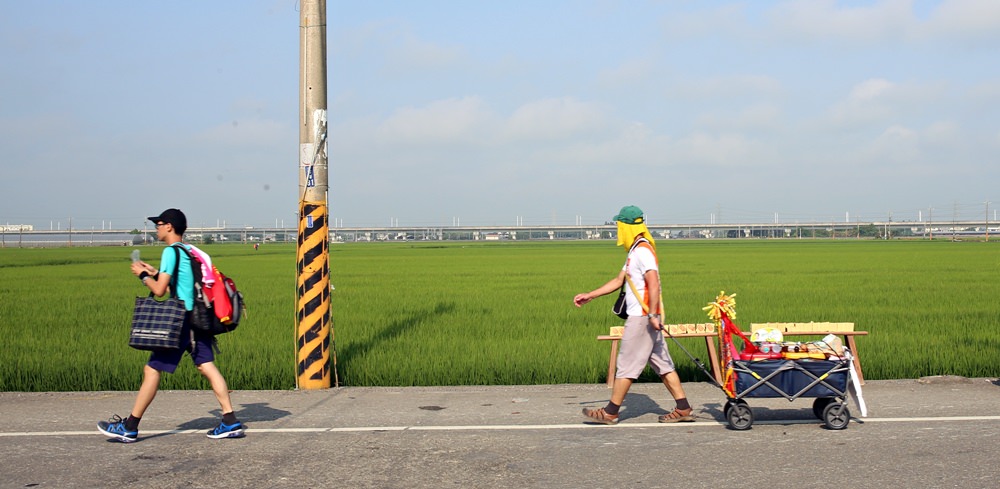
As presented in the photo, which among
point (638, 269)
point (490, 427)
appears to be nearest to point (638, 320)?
point (638, 269)

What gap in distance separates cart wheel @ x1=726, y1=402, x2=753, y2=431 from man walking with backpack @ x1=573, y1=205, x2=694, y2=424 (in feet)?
1.51

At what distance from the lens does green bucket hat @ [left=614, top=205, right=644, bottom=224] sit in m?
7.86

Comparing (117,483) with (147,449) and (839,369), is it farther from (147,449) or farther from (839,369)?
(839,369)

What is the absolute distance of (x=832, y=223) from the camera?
196125 mm

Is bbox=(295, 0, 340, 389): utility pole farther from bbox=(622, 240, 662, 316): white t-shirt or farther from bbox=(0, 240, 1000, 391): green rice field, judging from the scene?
bbox=(622, 240, 662, 316): white t-shirt

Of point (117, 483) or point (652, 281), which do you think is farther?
point (652, 281)

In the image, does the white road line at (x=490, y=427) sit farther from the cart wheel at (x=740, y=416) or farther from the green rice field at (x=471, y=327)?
the green rice field at (x=471, y=327)

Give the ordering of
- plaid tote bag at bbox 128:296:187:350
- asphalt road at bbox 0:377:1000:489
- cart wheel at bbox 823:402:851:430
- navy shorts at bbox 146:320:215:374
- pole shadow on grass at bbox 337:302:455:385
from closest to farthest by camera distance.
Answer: asphalt road at bbox 0:377:1000:489 → plaid tote bag at bbox 128:296:187:350 → navy shorts at bbox 146:320:215:374 → cart wheel at bbox 823:402:851:430 → pole shadow on grass at bbox 337:302:455:385

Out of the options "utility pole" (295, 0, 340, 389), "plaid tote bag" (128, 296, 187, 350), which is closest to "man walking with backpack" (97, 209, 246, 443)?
"plaid tote bag" (128, 296, 187, 350)

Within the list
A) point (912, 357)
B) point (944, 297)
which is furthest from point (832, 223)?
point (912, 357)

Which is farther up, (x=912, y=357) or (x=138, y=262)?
(x=138, y=262)

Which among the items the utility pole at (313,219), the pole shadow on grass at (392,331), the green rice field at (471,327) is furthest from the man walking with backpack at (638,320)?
the pole shadow on grass at (392,331)

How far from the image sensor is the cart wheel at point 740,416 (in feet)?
24.9

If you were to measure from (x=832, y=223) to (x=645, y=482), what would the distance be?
20153 centimetres
